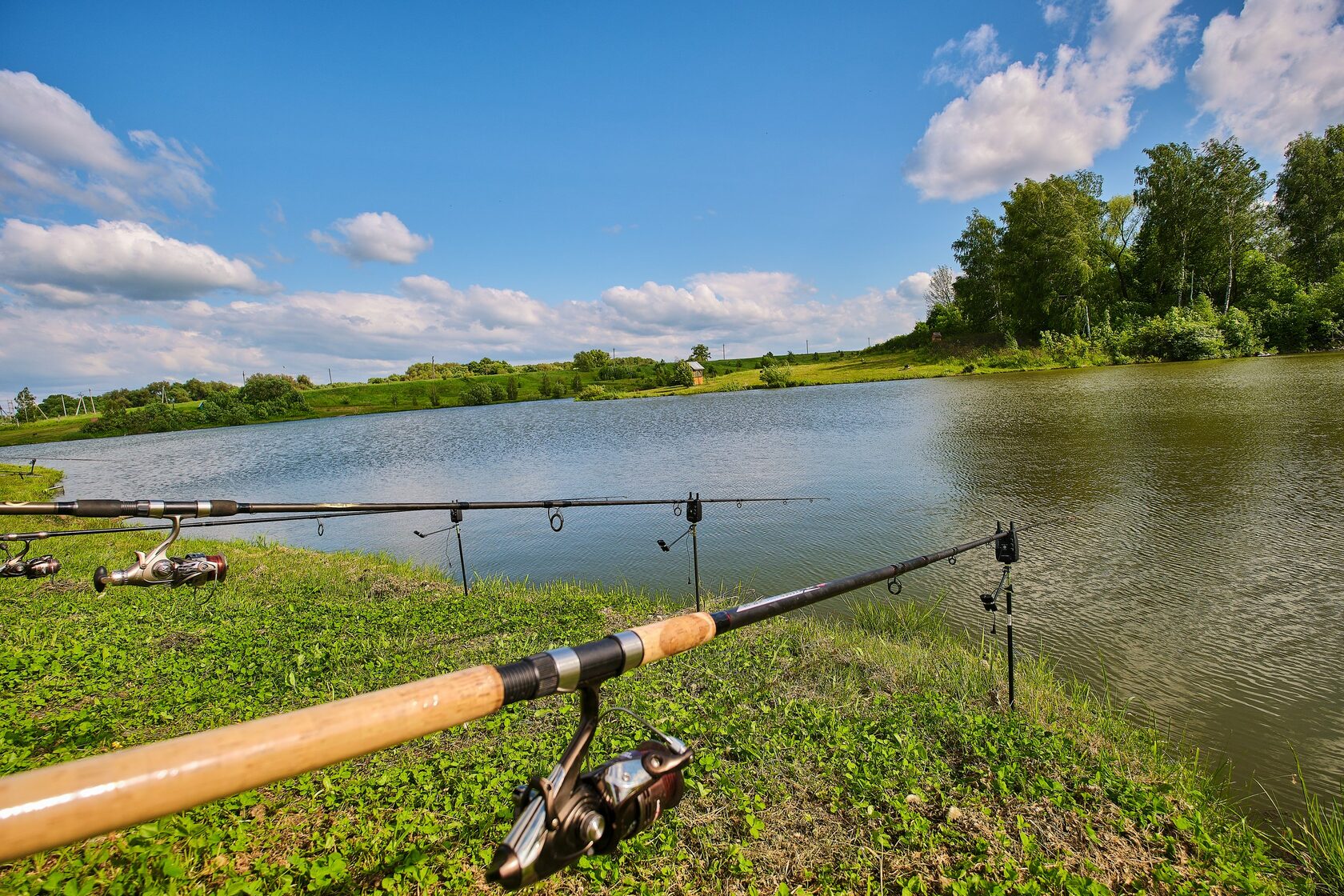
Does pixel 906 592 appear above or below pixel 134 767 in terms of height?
below

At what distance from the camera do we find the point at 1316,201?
5284 cm

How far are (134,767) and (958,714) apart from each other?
544cm

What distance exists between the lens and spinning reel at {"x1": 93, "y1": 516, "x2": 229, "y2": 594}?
371 cm

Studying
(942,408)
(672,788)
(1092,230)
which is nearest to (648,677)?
(672,788)

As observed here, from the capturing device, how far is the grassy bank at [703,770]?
10.9 feet

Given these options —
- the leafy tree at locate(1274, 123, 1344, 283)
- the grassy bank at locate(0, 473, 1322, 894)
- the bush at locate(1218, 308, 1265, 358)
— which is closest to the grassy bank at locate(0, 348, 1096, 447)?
the bush at locate(1218, 308, 1265, 358)

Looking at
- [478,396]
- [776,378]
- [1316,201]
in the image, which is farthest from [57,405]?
[1316,201]

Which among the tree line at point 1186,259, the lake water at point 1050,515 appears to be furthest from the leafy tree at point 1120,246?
the lake water at point 1050,515

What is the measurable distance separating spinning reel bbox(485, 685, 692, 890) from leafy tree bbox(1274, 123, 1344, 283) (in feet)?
248

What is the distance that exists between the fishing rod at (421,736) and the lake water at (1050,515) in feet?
18.5

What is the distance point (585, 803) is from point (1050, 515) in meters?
13.5

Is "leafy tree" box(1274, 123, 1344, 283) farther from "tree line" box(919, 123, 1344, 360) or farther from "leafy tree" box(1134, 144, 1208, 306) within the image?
"leafy tree" box(1134, 144, 1208, 306)

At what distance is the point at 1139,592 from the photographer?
27.5 feet

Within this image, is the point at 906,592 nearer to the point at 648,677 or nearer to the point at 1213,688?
the point at 1213,688
